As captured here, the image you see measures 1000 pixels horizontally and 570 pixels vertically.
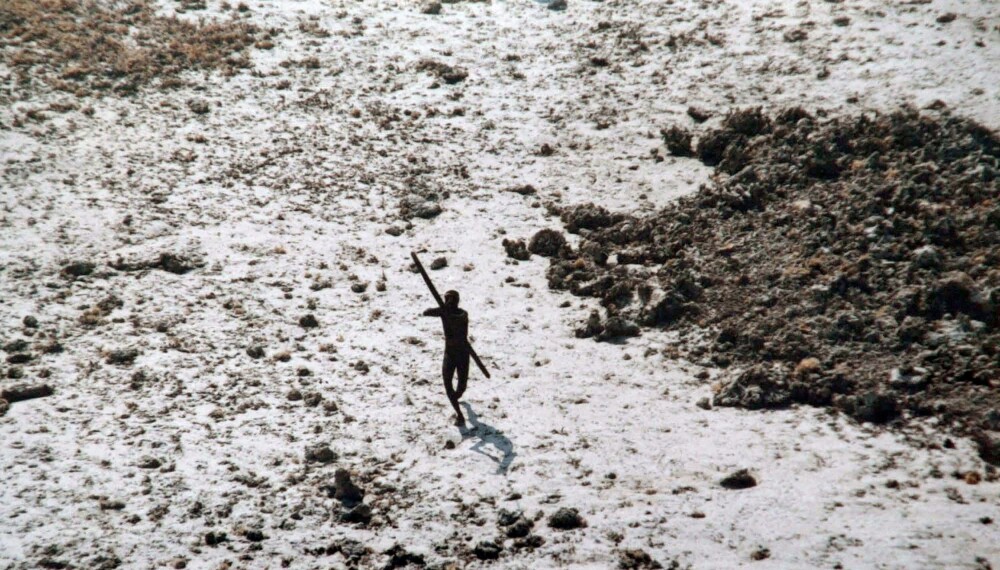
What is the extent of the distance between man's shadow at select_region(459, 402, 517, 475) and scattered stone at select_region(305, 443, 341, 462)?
1.98 meters

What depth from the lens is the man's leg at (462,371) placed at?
36.8 feet

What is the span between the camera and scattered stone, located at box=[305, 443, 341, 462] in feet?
35.0

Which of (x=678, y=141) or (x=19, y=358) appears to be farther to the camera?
(x=678, y=141)

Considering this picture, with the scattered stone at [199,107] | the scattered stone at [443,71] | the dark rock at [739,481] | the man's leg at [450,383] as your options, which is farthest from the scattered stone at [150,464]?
the scattered stone at [443,71]

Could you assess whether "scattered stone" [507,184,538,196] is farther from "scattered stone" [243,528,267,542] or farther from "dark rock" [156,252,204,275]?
"scattered stone" [243,528,267,542]

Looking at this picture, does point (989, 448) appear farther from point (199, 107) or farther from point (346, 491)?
point (199, 107)

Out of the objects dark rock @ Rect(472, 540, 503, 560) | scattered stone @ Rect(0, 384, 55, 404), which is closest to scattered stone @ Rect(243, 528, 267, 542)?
dark rock @ Rect(472, 540, 503, 560)

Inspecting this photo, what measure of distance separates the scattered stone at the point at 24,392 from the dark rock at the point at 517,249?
935 centimetres

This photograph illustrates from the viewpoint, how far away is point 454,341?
11133 millimetres

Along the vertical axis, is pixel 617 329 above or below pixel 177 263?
above

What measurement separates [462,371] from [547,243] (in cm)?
615

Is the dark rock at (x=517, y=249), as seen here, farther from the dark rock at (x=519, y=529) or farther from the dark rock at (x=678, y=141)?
the dark rock at (x=519, y=529)

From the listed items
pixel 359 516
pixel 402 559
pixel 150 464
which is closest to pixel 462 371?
pixel 359 516

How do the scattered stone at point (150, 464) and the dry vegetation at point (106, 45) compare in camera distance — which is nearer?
the scattered stone at point (150, 464)
